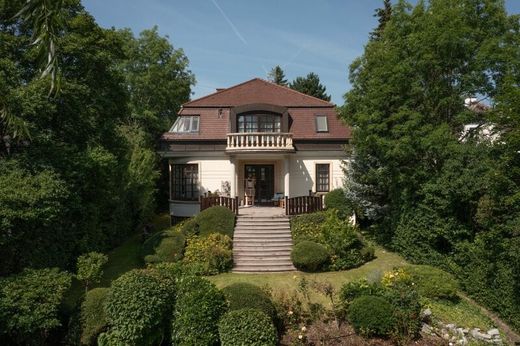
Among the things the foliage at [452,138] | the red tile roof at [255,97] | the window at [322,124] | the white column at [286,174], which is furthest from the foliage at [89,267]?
the window at [322,124]

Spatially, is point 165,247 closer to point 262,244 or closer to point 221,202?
Answer: point 221,202

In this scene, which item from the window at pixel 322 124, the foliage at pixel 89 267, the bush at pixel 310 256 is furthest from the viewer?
the window at pixel 322 124

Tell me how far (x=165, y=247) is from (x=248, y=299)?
7.58 meters

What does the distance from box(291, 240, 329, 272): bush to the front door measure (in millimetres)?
8726

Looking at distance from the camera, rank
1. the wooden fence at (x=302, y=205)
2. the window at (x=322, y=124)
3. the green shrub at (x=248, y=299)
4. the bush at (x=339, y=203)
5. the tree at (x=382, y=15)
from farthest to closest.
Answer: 1. the tree at (x=382, y=15)
2. the window at (x=322, y=124)
3. the bush at (x=339, y=203)
4. the wooden fence at (x=302, y=205)
5. the green shrub at (x=248, y=299)

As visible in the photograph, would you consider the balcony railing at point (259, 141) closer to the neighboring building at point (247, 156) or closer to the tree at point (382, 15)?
the neighboring building at point (247, 156)

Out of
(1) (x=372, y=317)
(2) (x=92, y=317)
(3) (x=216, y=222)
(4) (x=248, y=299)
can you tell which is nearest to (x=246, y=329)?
(4) (x=248, y=299)

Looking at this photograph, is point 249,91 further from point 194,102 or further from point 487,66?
point 487,66

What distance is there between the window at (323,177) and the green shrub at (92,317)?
16.0 m

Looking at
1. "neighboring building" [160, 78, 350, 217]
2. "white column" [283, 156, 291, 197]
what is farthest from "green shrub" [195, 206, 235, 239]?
"white column" [283, 156, 291, 197]

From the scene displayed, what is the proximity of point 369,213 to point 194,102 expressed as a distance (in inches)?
509

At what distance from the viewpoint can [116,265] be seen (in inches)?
691

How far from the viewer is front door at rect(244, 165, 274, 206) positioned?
991 inches

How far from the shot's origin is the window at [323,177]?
24.2 meters
